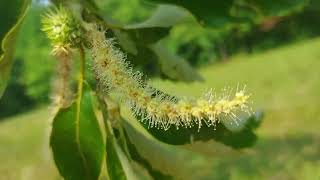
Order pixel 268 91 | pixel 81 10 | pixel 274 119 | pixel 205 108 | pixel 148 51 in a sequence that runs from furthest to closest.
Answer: pixel 268 91 → pixel 274 119 → pixel 148 51 → pixel 81 10 → pixel 205 108

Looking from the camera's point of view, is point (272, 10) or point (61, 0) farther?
point (272, 10)

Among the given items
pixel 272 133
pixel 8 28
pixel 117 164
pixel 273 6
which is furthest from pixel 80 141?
pixel 272 133

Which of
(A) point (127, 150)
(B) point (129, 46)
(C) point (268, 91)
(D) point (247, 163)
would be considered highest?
(B) point (129, 46)

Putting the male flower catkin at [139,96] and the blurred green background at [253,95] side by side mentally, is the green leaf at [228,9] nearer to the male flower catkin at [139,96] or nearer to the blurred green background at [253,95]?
the blurred green background at [253,95]

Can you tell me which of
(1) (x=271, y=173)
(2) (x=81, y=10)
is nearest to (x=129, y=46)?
(2) (x=81, y=10)

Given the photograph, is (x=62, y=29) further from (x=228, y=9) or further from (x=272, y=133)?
(x=272, y=133)

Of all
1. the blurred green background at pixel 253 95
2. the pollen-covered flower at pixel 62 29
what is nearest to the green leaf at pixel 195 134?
the blurred green background at pixel 253 95

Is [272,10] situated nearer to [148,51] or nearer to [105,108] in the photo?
[148,51]
